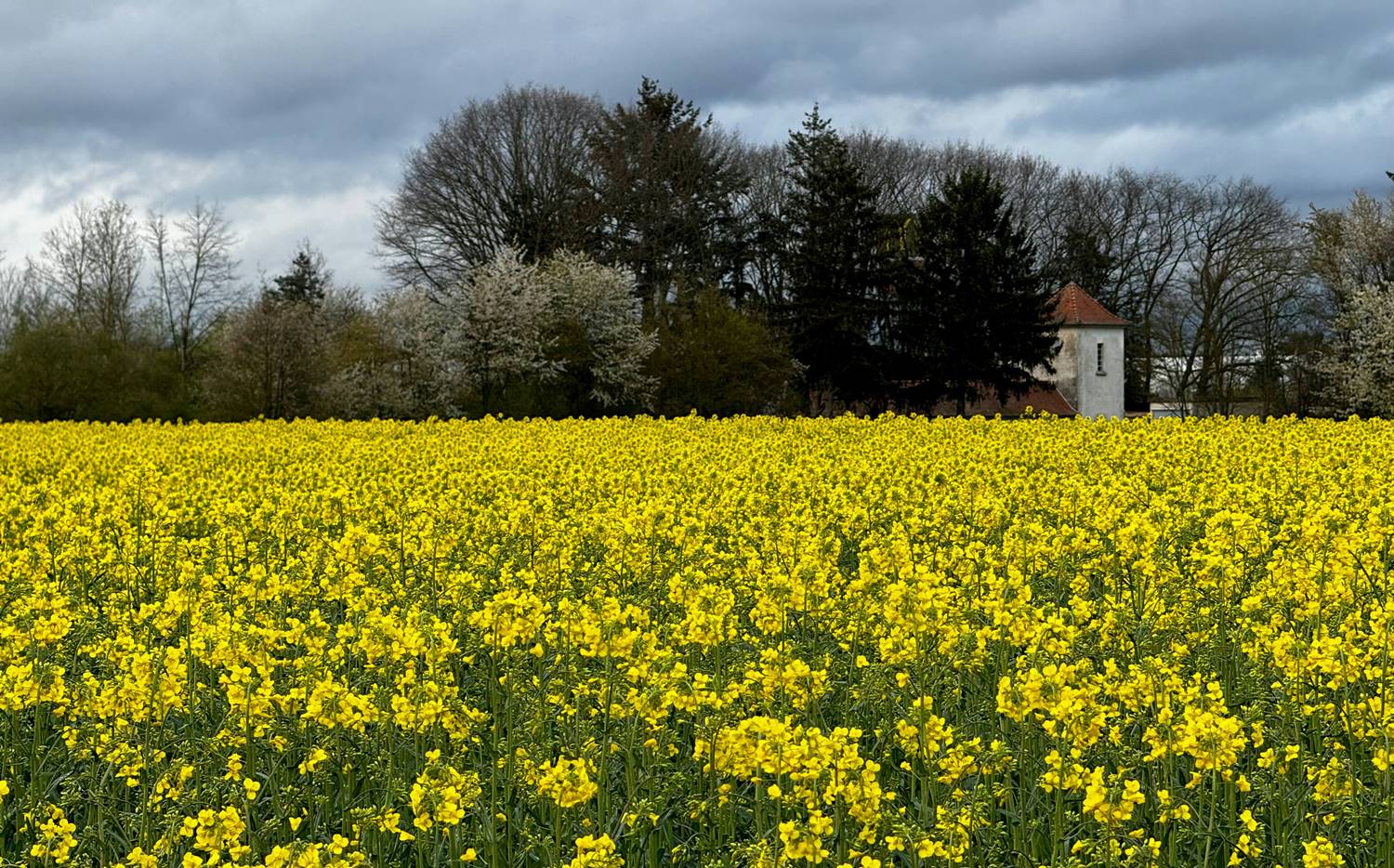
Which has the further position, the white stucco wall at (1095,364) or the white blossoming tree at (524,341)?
the white stucco wall at (1095,364)

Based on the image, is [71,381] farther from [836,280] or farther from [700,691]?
[700,691]

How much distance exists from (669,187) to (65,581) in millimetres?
46495

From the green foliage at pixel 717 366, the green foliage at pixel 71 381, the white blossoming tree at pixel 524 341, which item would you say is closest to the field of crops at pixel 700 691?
the green foliage at pixel 71 381

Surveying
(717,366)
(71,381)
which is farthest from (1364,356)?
(71,381)

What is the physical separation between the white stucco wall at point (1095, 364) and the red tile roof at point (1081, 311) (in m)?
0.32

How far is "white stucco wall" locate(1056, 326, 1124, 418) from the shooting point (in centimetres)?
6125

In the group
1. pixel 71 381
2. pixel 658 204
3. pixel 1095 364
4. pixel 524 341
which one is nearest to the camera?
pixel 71 381

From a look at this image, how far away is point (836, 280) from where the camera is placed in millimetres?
50906

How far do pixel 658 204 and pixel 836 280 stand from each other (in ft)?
26.2

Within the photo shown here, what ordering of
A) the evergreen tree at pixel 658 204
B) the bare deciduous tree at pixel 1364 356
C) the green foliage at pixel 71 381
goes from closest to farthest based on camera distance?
the green foliage at pixel 71 381 → the bare deciduous tree at pixel 1364 356 → the evergreen tree at pixel 658 204

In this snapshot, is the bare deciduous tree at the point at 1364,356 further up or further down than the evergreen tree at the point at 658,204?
further down

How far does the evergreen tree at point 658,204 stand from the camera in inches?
2080

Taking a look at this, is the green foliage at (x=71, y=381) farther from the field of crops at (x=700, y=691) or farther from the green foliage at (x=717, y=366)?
the field of crops at (x=700, y=691)

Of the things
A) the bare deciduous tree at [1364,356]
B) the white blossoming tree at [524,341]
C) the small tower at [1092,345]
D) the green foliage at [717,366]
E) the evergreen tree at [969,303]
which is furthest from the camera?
the small tower at [1092,345]
